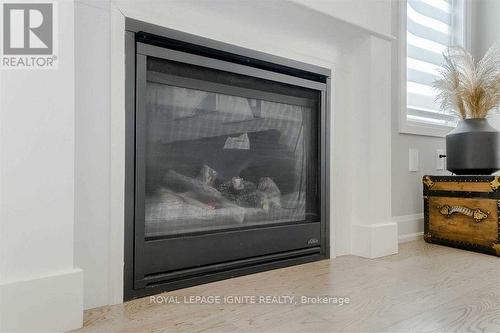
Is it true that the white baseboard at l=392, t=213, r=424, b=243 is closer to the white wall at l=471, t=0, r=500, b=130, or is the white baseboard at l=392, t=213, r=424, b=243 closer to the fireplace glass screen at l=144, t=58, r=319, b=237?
the fireplace glass screen at l=144, t=58, r=319, b=237

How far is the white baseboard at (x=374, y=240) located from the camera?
162 cm

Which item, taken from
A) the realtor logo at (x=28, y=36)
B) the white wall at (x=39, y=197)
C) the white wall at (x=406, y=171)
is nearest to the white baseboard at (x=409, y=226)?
the white wall at (x=406, y=171)

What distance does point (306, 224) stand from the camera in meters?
1.53

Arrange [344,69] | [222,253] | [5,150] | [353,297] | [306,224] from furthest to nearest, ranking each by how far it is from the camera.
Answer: [344,69]
[306,224]
[222,253]
[353,297]
[5,150]

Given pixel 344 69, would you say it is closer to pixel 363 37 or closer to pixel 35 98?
pixel 363 37

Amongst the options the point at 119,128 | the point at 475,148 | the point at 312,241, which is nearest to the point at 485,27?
the point at 475,148

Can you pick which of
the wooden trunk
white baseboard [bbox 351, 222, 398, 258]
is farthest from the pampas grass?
white baseboard [bbox 351, 222, 398, 258]

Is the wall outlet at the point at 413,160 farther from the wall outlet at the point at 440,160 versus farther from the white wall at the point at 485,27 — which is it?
the white wall at the point at 485,27

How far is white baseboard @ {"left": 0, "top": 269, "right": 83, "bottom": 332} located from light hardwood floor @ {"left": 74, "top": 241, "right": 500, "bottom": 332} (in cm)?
6

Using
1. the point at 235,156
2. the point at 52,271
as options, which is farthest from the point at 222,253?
the point at 52,271

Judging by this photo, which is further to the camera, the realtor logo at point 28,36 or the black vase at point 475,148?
the black vase at point 475,148

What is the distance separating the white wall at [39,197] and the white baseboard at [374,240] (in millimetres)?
1150

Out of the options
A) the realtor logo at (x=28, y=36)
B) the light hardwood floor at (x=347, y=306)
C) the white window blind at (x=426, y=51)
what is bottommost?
the light hardwood floor at (x=347, y=306)

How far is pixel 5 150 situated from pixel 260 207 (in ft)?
2.83
